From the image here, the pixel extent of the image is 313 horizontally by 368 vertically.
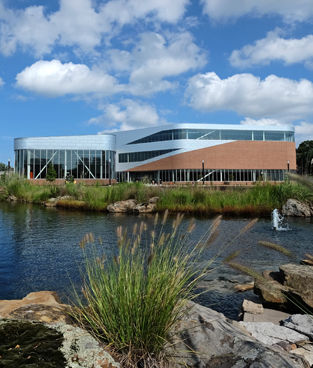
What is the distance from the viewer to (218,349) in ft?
8.75

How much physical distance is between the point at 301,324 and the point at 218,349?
1.66 m

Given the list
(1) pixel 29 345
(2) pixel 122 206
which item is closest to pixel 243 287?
(1) pixel 29 345

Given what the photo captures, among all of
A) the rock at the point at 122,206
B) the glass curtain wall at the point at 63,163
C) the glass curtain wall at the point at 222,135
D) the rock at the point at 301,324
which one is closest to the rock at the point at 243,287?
the rock at the point at 301,324

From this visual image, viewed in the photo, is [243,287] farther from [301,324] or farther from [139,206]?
[139,206]

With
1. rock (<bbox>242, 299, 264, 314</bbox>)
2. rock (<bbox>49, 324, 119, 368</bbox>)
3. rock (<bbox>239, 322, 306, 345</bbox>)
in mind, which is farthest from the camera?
rock (<bbox>242, 299, 264, 314</bbox>)

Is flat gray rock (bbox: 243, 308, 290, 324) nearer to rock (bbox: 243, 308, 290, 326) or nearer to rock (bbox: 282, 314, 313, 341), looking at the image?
rock (bbox: 243, 308, 290, 326)

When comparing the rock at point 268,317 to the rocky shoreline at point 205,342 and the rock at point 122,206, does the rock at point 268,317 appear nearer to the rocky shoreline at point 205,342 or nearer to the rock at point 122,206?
the rocky shoreline at point 205,342

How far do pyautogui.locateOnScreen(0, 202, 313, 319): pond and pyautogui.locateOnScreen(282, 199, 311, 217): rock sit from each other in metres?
1.07

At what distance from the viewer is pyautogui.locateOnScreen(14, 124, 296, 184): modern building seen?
51.8 meters

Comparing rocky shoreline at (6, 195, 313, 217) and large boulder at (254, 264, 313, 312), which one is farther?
rocky shoreline at (6, 195, 313, 217)

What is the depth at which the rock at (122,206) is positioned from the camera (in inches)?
794

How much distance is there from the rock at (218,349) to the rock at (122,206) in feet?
56.3

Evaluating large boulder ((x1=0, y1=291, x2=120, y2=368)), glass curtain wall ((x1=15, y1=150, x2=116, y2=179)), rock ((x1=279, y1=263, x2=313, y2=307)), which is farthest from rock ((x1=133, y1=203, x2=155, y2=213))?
glass curtain wall ((x1=15, y1=150, x2=116, y2=179))

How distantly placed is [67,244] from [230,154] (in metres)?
47.8
